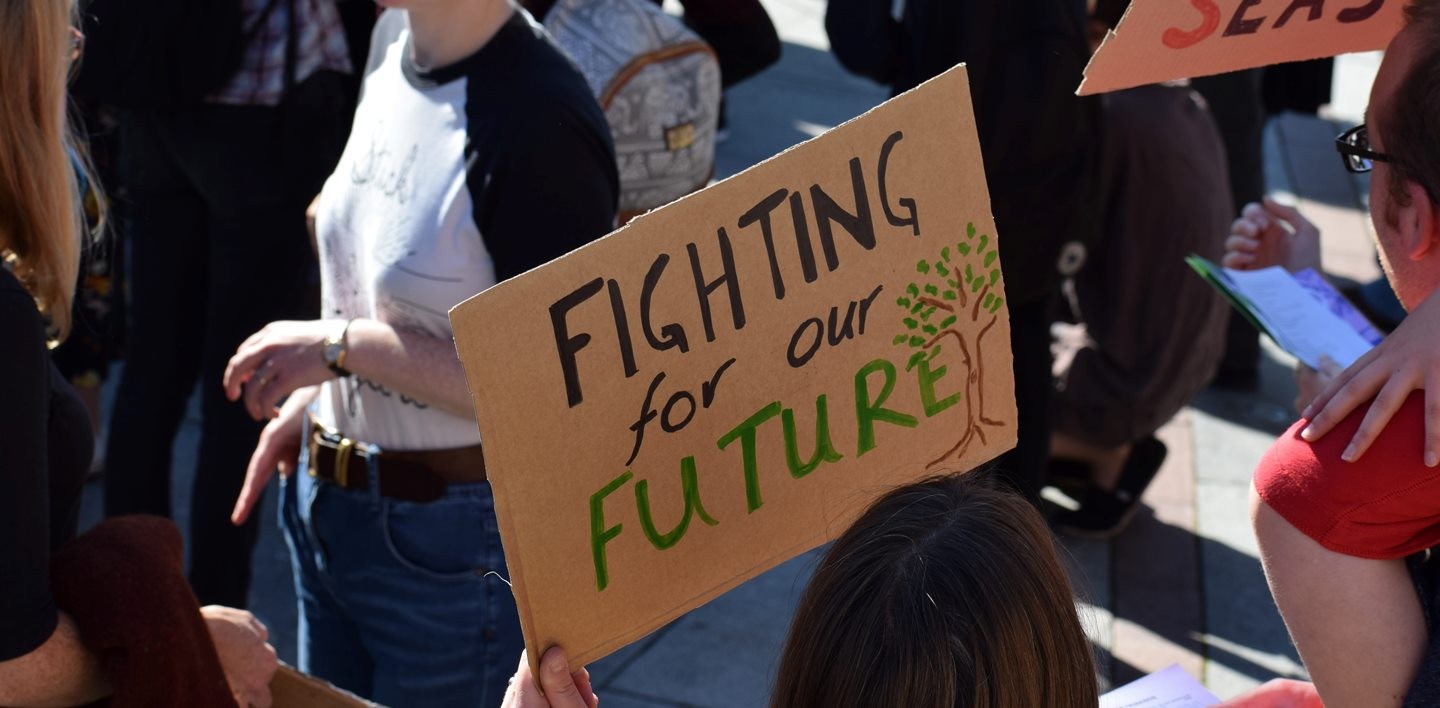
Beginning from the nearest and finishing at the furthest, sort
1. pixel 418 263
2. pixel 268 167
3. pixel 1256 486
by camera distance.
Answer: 1. pixel 1256 486
2. pixel 418 263
3. pixel 268 167

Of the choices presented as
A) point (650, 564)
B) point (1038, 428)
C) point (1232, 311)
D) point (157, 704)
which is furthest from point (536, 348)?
point (1232, 311)

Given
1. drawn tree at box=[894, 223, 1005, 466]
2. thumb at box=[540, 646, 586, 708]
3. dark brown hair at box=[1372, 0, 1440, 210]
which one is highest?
dark brown hair at box=[1372, 0, 1440, 210]

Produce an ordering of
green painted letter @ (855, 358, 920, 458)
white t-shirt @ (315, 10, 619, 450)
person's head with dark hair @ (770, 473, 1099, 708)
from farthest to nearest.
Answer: white t-shirt @ (315, 10, 619, 450) → green painted letter @ (855, 358, 920, 458) → person's head with dark hair @ (770, 473, 1099, 708)

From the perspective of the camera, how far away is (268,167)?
296 cm

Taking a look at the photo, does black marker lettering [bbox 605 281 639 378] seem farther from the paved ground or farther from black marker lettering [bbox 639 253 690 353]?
the paved ground

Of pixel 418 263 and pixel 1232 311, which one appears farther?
pixel 1232 311

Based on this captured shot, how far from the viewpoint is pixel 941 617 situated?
3.53ft

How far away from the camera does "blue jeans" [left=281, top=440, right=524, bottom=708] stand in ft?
6.71

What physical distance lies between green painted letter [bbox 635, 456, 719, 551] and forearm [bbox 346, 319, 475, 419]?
2.15 ft

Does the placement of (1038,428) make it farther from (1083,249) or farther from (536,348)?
(536,348)

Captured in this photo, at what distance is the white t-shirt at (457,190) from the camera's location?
1.88 meters

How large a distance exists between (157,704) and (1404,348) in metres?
1.33

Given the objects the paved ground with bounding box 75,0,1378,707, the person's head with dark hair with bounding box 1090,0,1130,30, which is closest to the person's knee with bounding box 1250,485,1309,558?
the paved ground with bounding box 75,0,1378,707

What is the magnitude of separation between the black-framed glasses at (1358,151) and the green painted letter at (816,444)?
0.56 m
